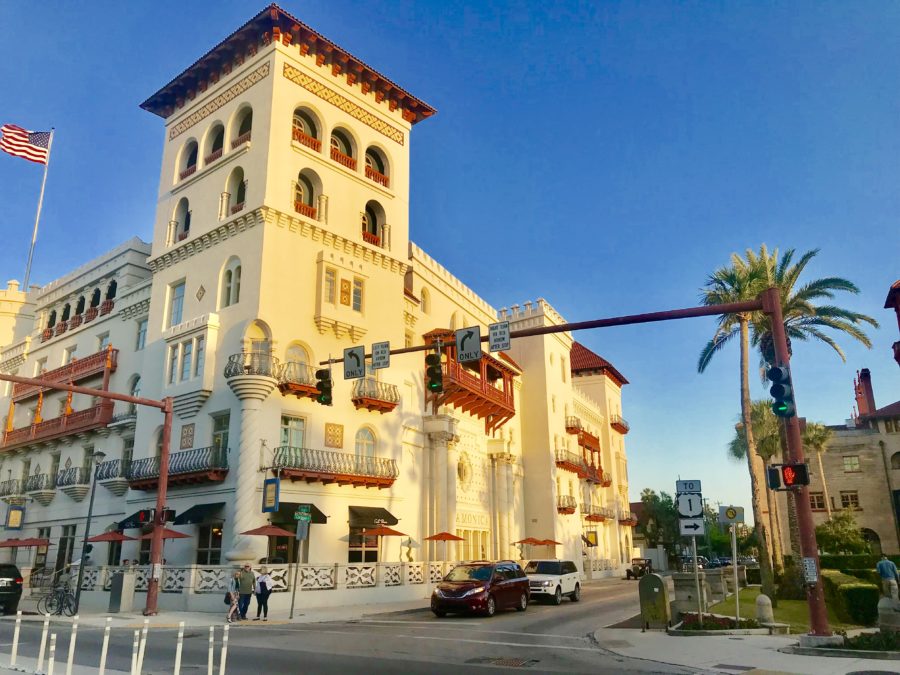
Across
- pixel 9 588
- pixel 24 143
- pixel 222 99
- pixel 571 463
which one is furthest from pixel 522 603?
pixel 24 143

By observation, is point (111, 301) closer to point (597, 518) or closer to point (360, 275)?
point (360, 275)

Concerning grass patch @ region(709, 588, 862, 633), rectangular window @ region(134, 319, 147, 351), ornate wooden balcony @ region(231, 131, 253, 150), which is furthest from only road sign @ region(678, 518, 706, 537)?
rectangular window @ region(134, 319, 147, 351)

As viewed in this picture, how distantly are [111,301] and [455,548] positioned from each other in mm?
23350

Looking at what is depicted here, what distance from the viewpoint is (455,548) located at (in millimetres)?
37156

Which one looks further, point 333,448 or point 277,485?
point 333,448

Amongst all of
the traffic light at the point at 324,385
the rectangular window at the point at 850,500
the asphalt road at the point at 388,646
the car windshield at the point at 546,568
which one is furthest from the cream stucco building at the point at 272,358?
the rectangular window at the point at 850,500

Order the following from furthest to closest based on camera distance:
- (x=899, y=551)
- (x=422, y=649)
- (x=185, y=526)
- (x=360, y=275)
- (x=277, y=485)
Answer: (x=899, y=551), (x=360, y=275), (x=185, y=526), (x=277, y=485), (x=422, y=649)

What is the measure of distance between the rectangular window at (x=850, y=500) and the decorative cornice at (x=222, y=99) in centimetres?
5591

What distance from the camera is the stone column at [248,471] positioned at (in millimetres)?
26531

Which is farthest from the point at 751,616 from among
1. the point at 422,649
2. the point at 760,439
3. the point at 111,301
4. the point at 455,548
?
the point at 111,301

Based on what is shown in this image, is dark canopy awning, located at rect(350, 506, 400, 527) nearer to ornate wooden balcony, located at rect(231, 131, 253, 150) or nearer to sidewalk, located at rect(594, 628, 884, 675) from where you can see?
sidewalk, located at rect(594, 628, 884, 675)

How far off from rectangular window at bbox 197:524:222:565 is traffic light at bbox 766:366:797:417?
72.0 feet

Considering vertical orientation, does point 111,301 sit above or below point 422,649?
above

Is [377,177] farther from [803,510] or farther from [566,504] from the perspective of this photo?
[803,510]
